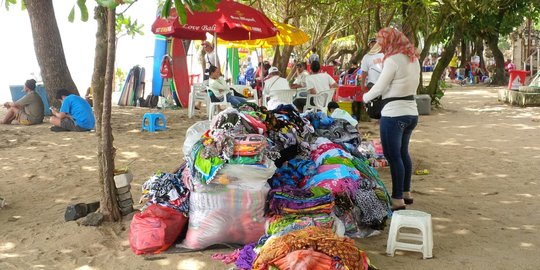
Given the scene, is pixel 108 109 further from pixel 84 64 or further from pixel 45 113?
pixel 84 64

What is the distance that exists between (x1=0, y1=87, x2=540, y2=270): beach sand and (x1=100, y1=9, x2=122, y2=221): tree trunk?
0.17m

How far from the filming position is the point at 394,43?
4730mm

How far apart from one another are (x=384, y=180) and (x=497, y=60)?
65.8ft

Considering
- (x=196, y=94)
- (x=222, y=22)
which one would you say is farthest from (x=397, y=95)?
(x=196, y=94)

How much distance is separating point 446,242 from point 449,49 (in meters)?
10.9

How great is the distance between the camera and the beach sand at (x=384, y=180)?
12.7 ft

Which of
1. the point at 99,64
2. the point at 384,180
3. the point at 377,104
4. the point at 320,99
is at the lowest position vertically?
the point at 384,180

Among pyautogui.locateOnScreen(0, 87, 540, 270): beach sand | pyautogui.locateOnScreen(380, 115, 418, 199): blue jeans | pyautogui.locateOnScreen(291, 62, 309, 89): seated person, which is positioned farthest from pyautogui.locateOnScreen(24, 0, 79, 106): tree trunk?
pyautogui.locateOnScreen(380, 115, 418, 199): blue jeans

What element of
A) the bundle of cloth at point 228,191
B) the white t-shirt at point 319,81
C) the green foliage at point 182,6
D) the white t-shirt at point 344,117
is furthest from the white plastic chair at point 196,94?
the green foliage at point 182,6

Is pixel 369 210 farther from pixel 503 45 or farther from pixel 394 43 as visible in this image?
pixel 503 45

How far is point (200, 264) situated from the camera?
3.77 metres

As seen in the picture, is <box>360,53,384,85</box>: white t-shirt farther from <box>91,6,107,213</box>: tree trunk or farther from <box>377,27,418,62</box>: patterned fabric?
<box>91,6,107,213</box>: tree trunk

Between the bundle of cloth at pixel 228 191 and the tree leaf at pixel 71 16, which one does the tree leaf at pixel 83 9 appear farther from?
the bundle of cloth at pixel 228 191

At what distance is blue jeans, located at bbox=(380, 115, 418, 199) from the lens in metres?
4.78
